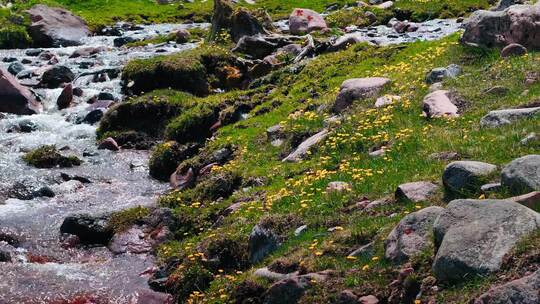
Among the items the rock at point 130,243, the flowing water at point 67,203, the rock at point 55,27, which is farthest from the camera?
the rock at point 55,27

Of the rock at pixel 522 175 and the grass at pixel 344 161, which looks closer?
the rock at pixel 522 175

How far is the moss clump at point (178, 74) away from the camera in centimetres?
3045

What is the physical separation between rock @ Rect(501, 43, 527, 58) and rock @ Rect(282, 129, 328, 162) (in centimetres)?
614

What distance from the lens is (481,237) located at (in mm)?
10453

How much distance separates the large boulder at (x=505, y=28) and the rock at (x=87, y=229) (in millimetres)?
12868

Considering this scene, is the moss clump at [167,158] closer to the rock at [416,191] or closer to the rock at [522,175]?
the rock at [416,191]

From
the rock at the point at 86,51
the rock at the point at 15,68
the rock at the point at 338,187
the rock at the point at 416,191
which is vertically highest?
the rock at the point at 416,191

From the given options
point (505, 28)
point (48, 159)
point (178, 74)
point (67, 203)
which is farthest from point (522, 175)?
point (178, 74)

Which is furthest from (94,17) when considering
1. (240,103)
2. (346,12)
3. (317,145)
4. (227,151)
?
(317,145)

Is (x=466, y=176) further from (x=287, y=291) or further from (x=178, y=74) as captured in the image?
(x=178, y=74)

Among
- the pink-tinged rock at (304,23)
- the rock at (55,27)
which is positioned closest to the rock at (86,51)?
the rock at (55,27)

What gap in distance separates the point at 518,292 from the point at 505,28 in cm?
1567

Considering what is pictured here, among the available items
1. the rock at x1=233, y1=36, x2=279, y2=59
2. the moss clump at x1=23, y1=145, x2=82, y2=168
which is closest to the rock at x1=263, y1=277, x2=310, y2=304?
the moss clump at x1=23, y1=145, x2=82, y2=168

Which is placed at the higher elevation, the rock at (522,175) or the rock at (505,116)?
the rock at (522,175)
